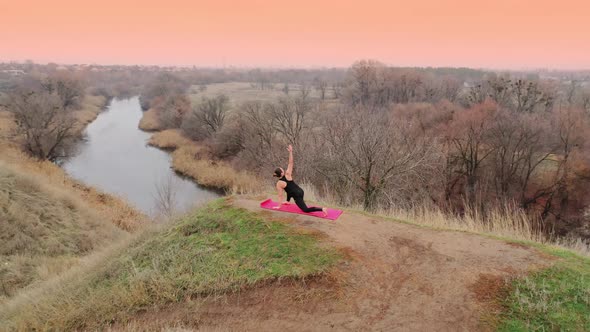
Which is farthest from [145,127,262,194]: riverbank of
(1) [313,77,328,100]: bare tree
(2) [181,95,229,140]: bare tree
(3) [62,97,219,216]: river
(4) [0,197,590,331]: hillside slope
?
(1) [313,77,328,100]: bare tree

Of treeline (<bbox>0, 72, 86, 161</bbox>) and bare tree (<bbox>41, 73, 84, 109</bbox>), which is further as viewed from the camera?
bare tree (<bbox>41, 73, 84, 109</bbox>)

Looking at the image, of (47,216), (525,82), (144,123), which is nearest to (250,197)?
(47,216)

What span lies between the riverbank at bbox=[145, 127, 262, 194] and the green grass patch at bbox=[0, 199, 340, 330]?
1742 centimetres

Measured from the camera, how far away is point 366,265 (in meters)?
6.16

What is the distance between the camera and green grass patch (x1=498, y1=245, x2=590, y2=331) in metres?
4.92

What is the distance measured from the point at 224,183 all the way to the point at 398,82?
116ft

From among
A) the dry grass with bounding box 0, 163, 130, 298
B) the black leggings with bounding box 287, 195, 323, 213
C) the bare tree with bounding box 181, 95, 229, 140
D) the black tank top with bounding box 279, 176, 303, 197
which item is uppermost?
the black tank top with bounding box 279, 176, 303, 197

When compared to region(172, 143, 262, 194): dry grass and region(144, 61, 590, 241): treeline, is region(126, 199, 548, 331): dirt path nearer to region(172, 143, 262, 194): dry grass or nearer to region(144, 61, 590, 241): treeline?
region(144, 61, 590, 241): treeline

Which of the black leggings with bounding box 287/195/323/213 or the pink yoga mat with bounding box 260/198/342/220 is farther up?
the black leggings with bounding box 287/195/323/213

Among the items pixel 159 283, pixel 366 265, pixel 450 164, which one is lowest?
pixel 450 164

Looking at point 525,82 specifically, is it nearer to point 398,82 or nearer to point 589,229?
point 398,82

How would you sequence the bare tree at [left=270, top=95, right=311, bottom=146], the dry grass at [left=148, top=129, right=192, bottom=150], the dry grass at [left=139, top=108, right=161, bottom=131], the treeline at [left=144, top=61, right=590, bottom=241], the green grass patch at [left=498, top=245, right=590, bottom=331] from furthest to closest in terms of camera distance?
the dry grass at [left=139, top=108, right=161, bottom=131], the dry grass at [left=148, top=129, right=192, bottom=150], the bare tree at [left=270, top=95, right=311, bottom=146], the treeline at [left=144, top=61, right=590, bottom=241], the green grass patch at [left=498, top=245, right=590, bottom=331]

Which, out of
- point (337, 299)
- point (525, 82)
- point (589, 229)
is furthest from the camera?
point (525, 82)

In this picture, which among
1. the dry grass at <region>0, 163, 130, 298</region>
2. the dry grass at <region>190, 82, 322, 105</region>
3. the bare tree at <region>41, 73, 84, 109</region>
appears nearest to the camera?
the dry grass at <region>0, 163, 130, 298</region>
